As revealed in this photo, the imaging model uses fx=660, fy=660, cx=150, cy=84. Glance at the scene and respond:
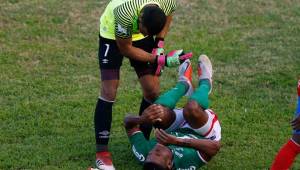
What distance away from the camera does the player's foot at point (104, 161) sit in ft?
18.0

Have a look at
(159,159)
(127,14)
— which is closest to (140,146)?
(159,159)

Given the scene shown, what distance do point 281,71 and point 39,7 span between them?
3.95 metres

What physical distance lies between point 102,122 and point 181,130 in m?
0.66

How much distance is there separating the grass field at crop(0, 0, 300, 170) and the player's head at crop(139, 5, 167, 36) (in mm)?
1330

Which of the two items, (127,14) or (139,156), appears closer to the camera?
(127,14)

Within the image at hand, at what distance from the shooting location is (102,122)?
5.51 m

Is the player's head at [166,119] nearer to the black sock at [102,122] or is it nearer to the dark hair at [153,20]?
the black sock at [102,122]

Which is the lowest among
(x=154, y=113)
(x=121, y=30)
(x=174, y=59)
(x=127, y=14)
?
(x=154, y=113)

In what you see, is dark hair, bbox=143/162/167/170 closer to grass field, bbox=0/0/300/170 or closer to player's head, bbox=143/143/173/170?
player's head, bbox=143/143/173/170

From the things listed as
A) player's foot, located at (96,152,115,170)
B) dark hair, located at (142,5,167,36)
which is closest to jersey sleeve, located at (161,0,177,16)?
dark hair, located at (142,5,167,36)

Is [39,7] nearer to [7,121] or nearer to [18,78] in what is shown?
[18,78]

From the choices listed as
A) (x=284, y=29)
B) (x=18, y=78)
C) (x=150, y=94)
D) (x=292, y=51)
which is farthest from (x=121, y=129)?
(x=284, y=29)

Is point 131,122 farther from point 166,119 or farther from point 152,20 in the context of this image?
point 152,20

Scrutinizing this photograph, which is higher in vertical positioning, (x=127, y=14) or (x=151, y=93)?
(x=127, y=14)
